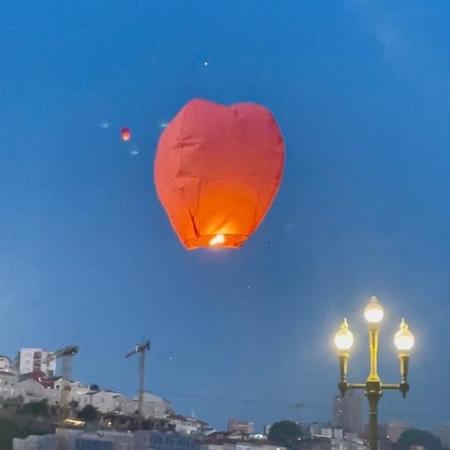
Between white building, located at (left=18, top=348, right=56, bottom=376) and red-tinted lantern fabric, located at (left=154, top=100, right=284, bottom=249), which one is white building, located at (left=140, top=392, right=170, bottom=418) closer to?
white building, located at (left=18, top=348, right=56, bottom=376)

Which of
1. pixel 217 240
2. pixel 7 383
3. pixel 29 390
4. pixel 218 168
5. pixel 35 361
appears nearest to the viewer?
pixel 218 168

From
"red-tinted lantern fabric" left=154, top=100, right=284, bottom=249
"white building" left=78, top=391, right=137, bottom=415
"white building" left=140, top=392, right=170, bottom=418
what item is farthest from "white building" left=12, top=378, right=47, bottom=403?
"red-tinted lantern fabric" left=154, top=100, right=284, bottom=249

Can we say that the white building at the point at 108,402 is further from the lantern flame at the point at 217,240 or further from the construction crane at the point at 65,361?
the lantern flame at the point at 217,240

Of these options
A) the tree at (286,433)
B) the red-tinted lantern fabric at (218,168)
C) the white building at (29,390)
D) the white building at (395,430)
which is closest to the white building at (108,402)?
the white building at (29,390)

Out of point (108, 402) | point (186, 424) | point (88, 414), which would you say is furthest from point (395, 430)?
point (108, 402)

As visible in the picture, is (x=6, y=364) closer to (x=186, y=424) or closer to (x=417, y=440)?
(x=186, y=424)

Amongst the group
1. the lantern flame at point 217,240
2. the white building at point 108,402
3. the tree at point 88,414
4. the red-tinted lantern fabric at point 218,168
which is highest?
the red-tinted lantern fabric at point 218,168
